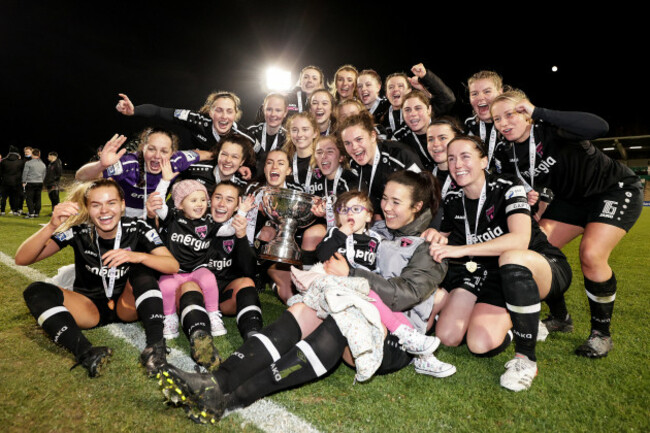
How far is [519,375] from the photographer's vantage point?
92.0 inches

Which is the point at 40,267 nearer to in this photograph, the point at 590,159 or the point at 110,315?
the point at 110,315

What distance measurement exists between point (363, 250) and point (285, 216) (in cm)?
111

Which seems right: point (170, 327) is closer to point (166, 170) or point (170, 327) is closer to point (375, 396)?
point (166, 170)

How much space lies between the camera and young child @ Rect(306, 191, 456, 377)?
7.36 feet

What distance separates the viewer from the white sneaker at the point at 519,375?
230 centimetres

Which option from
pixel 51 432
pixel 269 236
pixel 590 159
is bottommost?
pixel 51 432

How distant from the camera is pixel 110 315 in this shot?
9.91 feet

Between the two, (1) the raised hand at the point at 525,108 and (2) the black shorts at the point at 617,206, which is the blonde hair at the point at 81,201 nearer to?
(1) the raised hand at the point at 525,108

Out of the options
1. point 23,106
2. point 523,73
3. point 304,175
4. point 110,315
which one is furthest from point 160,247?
point 23,106

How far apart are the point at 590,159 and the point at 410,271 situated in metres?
1.88

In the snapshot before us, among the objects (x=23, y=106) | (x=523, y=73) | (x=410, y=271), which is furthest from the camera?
(x=23, y=106)

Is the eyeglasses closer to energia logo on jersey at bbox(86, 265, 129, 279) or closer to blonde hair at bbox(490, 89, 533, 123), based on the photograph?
blonde hair at bbox(490, 89, 533, 123)

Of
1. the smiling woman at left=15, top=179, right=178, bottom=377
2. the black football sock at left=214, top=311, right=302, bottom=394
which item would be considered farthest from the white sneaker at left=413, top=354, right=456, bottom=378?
the smiling woman at left=15, top=179, right=178, bottom=377

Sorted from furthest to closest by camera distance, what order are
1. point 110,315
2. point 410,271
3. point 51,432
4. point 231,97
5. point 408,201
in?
point 231,97 < point 110,315 < point 408,201 < point 410,271 < point 51,432
